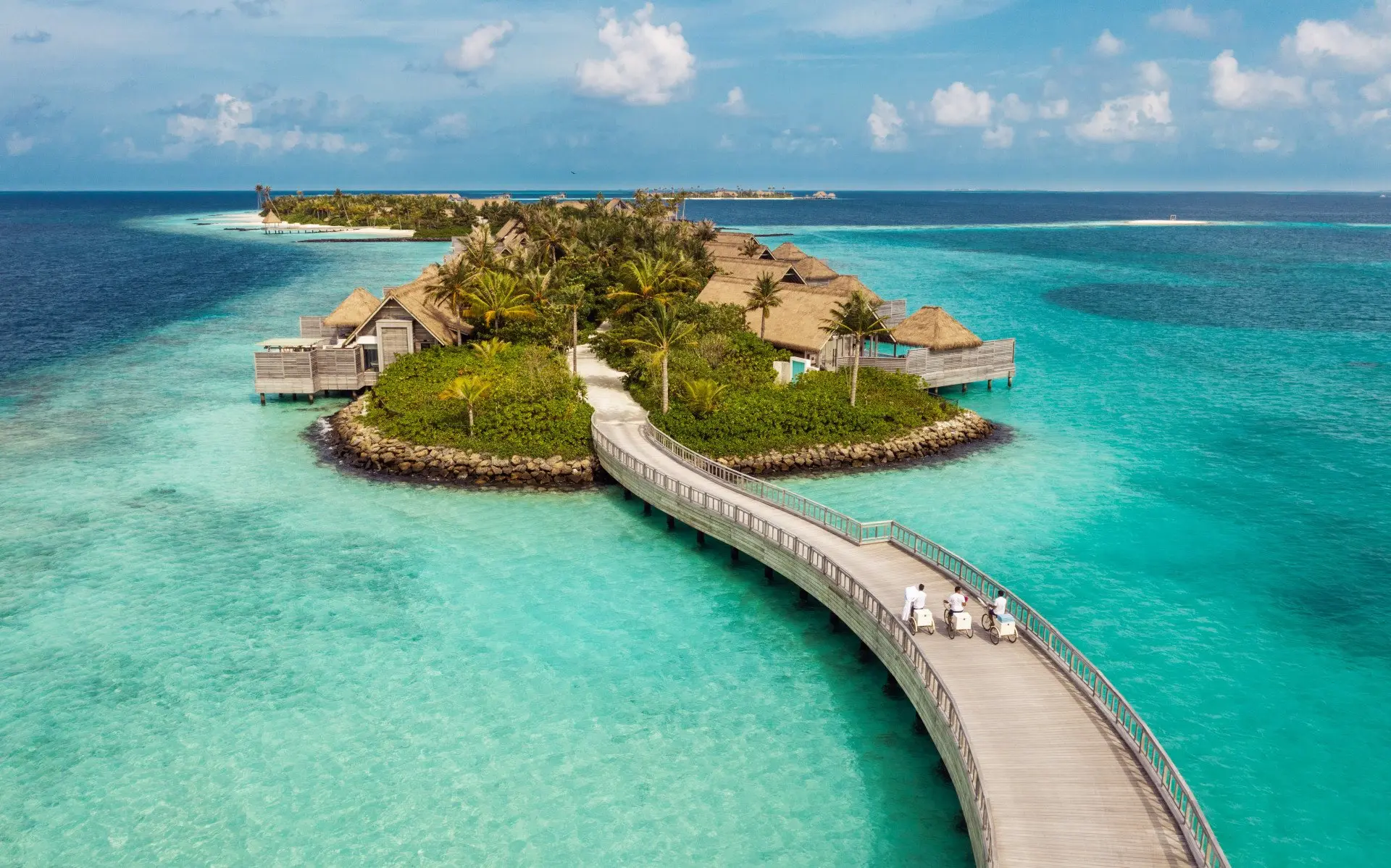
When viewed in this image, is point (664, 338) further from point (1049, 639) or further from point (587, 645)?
point (1049, 639)

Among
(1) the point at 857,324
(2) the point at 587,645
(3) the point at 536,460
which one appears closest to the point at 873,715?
(2) the point at 587,645

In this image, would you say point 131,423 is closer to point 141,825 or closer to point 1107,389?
point 141,825

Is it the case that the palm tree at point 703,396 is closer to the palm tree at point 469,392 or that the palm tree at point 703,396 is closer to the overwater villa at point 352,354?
the palm tree at point 469,392

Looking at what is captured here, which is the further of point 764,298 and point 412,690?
point 764,298

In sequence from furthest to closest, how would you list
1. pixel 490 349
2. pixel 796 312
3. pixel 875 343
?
pixel 796 312
pixel 875 343
pixel 490 349

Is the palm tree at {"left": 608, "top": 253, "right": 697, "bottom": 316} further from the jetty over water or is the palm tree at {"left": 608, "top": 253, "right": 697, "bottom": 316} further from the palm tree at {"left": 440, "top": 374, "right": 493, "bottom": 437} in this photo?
the jetty over water

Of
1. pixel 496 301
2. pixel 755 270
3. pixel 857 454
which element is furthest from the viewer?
pixel 755 270

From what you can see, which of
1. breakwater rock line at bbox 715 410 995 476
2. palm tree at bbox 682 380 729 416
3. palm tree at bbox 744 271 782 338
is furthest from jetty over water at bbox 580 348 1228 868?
palm tree at bbox 744 271 782 338
